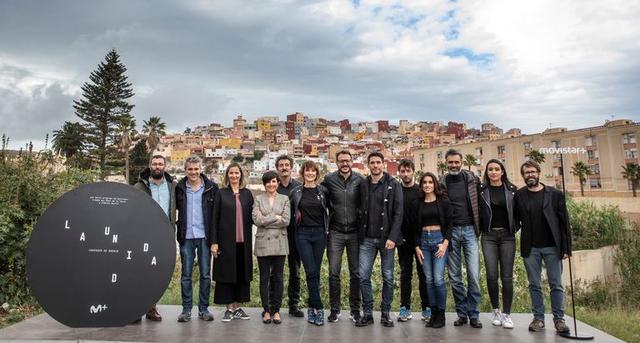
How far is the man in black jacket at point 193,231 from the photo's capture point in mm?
5504

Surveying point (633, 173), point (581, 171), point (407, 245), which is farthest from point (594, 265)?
point (581, 171)

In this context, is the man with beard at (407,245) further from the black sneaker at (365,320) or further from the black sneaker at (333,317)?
the black sneaker at (333,317)

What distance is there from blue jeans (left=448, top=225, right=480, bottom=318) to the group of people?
0.04 ft

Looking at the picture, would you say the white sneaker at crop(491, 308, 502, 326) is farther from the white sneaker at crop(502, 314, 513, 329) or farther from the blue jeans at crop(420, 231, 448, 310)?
the blue jeans at crop(420, 231, 448, 310)

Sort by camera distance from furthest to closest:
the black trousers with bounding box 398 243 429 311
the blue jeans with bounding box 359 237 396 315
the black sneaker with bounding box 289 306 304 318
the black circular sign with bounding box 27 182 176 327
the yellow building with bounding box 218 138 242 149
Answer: the yellow building with bounding box 218 138 242 149 → the black sneaker with bounding box 289 306 304 318 → the black trousers with bounding box 398 243 429 311 → the blue jeans with bounding box 359 237 396 315 → the black circular sign with bounding box 27 182 176 327

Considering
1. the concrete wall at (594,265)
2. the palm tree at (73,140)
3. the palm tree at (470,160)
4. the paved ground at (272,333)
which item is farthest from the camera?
the palm tree at (470,160)

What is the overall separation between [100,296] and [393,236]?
300 centimetres

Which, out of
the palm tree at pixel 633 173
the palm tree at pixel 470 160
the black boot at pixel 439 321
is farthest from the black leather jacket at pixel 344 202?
the palm tree at pixel 470 160

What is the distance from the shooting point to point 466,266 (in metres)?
5.38

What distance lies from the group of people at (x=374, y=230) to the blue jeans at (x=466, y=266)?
0.01 meters

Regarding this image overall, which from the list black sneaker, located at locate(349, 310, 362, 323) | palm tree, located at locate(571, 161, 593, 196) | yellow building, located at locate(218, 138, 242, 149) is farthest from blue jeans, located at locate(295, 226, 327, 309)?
yellow building, located at locate(218, 138, 242, 149)

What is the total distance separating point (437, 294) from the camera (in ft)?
17.3

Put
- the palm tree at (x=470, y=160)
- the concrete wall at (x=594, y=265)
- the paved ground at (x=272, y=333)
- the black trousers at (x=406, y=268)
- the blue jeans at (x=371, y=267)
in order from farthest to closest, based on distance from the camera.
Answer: the palm tree at (x=470, y=160), the concrete wall at (x=594, y=265), the black trousers at (x=406, y=268), the blue jeans at (x=371, y=267), the paved ground at (x=272, y=333)

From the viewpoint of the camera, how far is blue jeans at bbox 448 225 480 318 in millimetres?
5301
